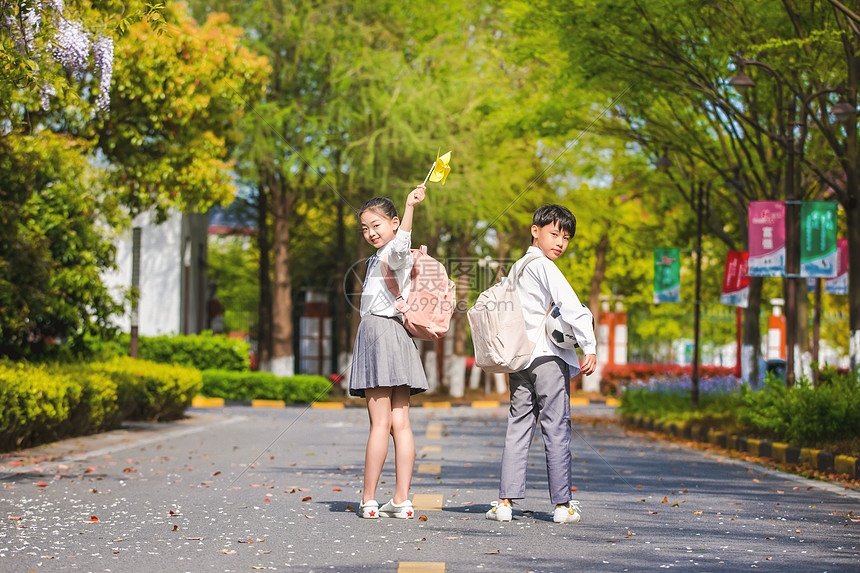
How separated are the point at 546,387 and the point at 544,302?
0.52 metres

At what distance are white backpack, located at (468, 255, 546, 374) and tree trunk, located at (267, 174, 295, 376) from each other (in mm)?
22628

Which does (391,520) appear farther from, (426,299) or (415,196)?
(415,196)

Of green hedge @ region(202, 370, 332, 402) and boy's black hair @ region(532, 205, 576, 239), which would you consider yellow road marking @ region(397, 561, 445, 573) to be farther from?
green hedge @ region(202, 370, 332, 402)

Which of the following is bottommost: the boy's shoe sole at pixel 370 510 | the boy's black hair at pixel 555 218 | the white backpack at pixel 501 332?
the boy's shoe sole at pixel 370 510

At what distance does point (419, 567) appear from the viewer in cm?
480

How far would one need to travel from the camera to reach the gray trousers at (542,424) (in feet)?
20.2

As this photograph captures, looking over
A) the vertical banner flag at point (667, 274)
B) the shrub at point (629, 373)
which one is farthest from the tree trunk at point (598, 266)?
the vertical banner flag at point (667, 274)

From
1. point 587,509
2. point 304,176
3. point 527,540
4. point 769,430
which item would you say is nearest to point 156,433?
point 769,430

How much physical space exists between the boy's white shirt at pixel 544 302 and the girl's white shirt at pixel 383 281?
0.73m

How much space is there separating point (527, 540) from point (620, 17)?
925 centimetres

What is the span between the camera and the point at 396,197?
25.5 metres

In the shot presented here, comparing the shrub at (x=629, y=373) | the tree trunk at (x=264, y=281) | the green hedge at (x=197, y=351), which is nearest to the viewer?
the green hedge at (x=197, y=351)

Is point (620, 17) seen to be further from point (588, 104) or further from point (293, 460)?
point (293, 460)

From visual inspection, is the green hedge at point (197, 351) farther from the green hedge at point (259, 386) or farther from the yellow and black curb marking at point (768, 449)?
the yellow and black curb marking at point (768, 449)
